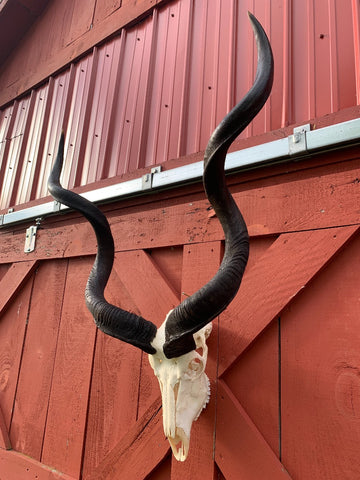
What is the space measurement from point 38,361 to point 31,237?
128 cm

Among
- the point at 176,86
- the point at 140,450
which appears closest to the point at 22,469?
the point at 140,450

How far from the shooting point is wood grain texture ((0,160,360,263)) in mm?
1739

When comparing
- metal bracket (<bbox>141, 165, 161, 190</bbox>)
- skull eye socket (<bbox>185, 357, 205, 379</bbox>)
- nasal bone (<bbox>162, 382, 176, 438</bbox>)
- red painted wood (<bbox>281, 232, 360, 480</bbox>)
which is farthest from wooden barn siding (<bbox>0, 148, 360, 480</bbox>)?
nasal bone (<bbox>162, 382, 176, 438</bbox>)

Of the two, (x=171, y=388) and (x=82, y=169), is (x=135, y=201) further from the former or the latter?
(x=171, y=388)

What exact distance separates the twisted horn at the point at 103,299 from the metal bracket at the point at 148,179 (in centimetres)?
64

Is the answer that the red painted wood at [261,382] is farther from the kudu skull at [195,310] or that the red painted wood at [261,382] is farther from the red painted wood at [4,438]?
the red painted wood at [4,438]

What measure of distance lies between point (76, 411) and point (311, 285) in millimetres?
2049

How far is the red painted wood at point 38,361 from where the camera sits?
9.43ft

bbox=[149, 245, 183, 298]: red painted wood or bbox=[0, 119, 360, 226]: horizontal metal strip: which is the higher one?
bbox=[0, 119, 360, 226]: horizontal metal strip

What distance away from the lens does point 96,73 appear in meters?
3.69

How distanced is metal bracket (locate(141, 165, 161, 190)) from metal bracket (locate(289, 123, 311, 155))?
3.47ft

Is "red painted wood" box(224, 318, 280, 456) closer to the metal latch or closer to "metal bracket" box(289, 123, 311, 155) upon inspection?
"metal bracket" box(289, 123, 311, 155)

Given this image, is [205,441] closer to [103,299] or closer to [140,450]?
[140,450]

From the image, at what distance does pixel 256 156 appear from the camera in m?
2.00
